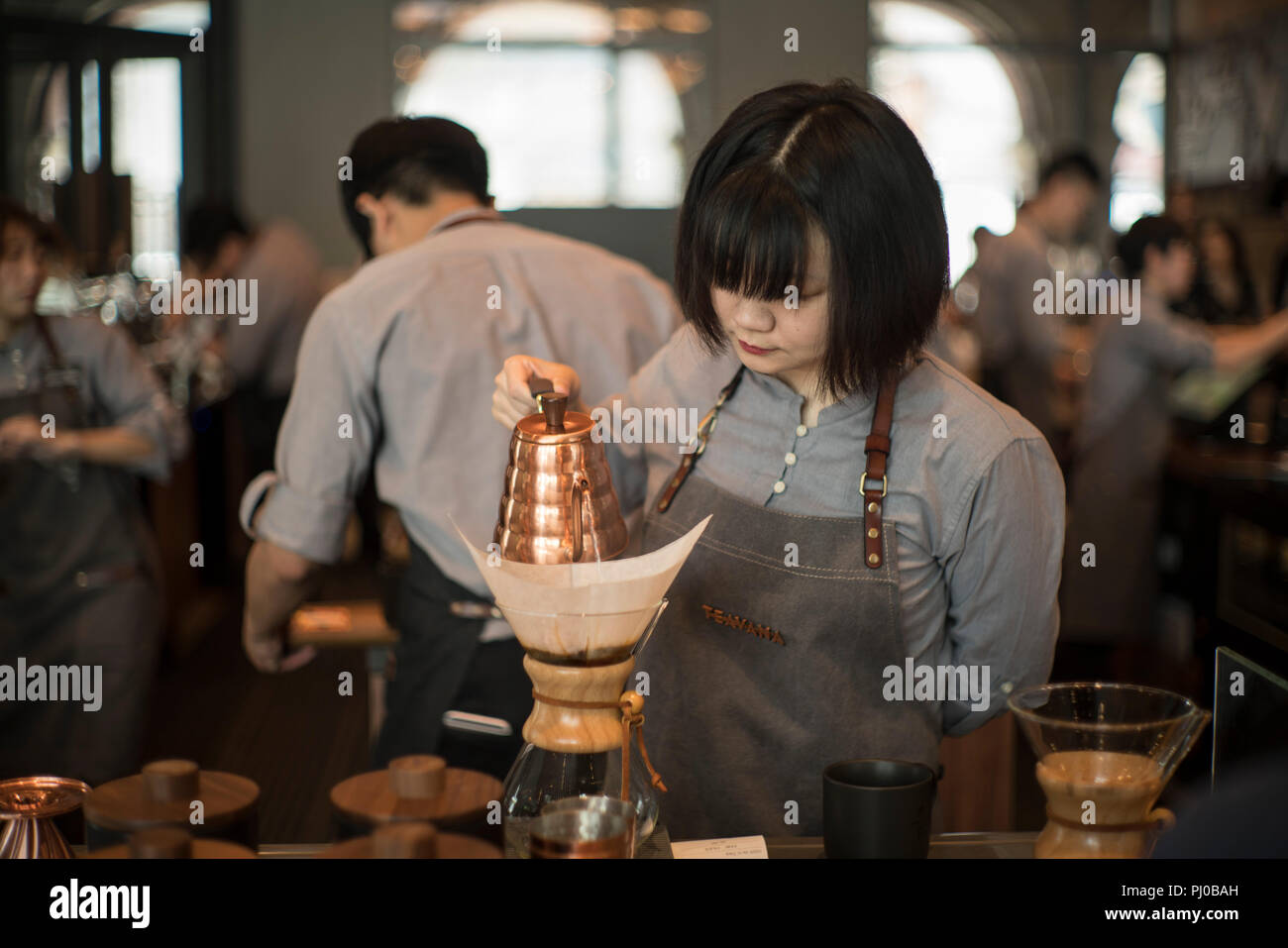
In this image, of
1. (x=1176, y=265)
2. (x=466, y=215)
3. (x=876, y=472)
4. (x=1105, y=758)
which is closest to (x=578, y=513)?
(x=876, y=472)

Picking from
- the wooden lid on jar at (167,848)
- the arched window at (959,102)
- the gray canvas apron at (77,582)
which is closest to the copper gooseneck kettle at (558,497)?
the wooden lid on jar at (167,848)

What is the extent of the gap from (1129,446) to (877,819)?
12.3 feet

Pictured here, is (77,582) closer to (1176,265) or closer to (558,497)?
(558,497)

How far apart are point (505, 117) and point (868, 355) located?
6.88m

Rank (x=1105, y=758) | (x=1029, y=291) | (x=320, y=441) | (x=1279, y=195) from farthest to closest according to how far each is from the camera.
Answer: (x=1279, y=195) < (x=1029, y=291) < (x=320, y=441) < (x=1105, y=758)

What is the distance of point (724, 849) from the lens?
1181mm

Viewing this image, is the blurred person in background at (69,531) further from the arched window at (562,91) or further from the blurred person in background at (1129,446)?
the arched window at (562,91)

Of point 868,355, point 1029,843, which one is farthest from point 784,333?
point 1029,843

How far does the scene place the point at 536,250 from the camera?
84.8 inches

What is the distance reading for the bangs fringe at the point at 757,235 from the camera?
1.27 metres

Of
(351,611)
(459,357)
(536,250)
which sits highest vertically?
(536,250)

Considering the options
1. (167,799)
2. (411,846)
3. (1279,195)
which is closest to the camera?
(411,846)

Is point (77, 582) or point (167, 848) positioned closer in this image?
point (167, 848)

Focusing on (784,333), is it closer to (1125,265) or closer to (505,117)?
(1125,265)
